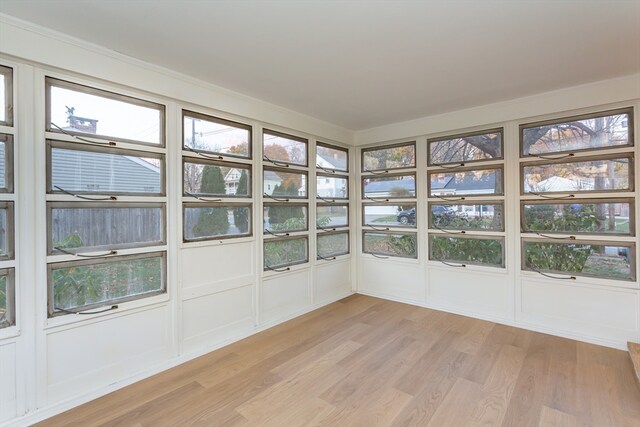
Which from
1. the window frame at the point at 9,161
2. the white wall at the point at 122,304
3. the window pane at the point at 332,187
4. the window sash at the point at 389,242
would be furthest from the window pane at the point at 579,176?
the window frame at the point at 9,161

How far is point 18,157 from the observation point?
6.44 feet

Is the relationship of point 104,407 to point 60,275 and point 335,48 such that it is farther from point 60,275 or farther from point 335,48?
point 335,48

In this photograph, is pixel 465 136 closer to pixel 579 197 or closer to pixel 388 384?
pixel 579 197

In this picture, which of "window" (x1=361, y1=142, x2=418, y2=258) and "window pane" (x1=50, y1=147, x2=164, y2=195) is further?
"window" (x1=361, y1=142, x2=418, y2=258)

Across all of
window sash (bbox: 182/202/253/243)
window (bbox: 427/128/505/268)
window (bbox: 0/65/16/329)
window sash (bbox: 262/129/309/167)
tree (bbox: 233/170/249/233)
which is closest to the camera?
window (bbox: 0/65/16/329)

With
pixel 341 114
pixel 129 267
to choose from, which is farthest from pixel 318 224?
pixel 129 267

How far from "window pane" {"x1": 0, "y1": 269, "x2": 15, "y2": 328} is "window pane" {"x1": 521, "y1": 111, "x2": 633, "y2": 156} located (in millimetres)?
4616

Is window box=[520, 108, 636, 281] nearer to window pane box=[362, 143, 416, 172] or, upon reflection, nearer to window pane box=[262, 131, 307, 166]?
window pane box=[362, 143, 416, 172]

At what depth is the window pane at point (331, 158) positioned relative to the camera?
14.1ft

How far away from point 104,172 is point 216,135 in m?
1.05

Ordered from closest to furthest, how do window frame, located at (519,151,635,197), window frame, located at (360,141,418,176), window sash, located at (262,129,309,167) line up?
window frame, located at (519,151,635,197), window sash, located at (262,129,309,167), window frame, located at (360,141,418,176)

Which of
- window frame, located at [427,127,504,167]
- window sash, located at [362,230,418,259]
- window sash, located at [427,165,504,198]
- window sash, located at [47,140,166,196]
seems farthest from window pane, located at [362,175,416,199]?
window sash, located at [47,140,166,196]

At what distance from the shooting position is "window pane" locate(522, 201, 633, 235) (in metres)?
2.96

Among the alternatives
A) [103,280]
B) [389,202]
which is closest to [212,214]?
[103,280]
